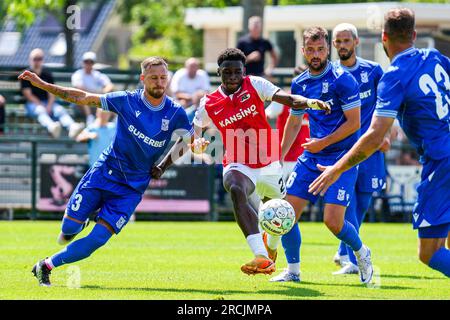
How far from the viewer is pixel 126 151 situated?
1038cm

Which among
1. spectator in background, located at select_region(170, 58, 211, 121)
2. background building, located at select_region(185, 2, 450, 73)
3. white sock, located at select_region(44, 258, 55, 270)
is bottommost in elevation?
white sock, located at select_region(44, 258, 55, 270)

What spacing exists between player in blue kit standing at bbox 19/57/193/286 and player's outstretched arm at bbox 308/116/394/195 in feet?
8.87

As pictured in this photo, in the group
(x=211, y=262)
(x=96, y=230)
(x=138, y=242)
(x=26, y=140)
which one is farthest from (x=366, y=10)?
(x=96, y=230)

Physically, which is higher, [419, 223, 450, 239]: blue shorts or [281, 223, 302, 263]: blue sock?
[419, 223, 450, 239]: blue shorts

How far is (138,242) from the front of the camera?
50.6 ft

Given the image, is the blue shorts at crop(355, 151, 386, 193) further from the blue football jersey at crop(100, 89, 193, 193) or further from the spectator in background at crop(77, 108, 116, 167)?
the spectator in background at crop(77, 108, 116, 167)

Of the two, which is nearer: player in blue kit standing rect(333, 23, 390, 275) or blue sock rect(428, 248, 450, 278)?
blue sock rect(428, 248, 450, 278)

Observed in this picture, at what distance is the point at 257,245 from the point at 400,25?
271 centimetres

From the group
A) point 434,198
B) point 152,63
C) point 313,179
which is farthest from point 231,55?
point 434,198

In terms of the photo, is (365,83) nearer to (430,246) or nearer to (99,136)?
(430,246)

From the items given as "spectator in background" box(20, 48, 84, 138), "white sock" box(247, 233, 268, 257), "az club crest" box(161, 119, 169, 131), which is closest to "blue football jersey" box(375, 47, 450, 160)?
"white sock" box(247, 233, 268, 257)

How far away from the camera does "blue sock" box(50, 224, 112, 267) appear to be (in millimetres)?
9914
